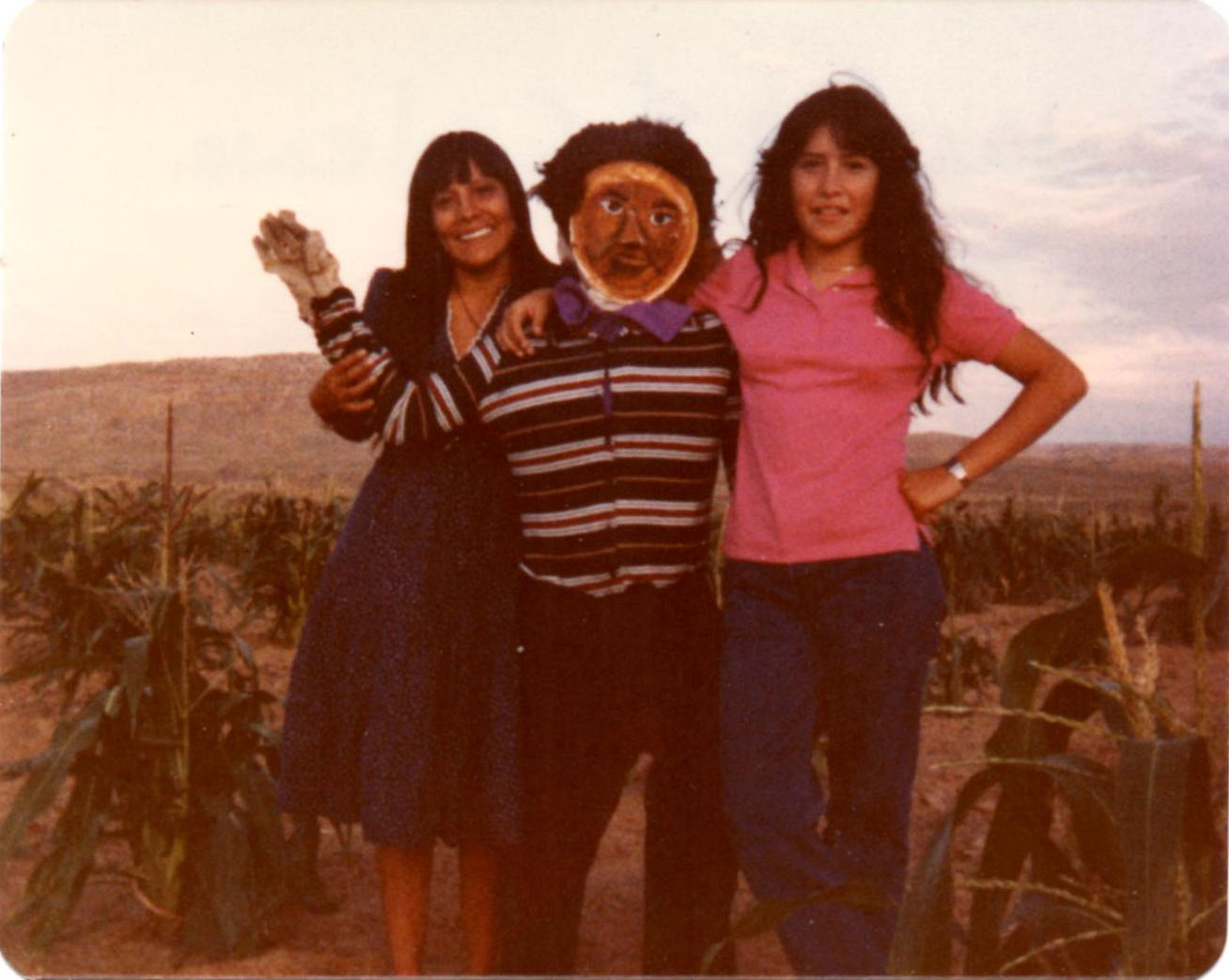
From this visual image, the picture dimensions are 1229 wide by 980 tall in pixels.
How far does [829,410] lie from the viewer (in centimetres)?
185

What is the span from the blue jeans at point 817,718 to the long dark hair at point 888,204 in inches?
12.9

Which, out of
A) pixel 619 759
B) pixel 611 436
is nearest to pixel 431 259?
pixel 611 436

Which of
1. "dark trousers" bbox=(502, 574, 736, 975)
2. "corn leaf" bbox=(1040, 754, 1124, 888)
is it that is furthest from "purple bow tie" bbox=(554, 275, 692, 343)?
"corn leaf" bbox=(1040, 754, 1124, 888)

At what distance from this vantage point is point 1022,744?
1428mm

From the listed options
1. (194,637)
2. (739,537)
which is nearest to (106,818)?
(194,637)

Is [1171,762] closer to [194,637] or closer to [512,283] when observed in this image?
[512,283]

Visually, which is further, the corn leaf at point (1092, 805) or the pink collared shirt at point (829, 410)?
the pink collared shirt at point (829, 410)

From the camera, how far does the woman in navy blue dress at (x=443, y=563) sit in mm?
2074

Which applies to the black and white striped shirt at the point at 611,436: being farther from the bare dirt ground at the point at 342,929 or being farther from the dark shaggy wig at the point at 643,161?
the bare dirt ground at the point at 342,929

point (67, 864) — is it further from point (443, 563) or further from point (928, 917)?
point (928, 917)

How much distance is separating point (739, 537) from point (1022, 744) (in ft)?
1.82

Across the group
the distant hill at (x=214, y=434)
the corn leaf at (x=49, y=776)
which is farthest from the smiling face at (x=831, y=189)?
the distant hill at (x=214, y=434)

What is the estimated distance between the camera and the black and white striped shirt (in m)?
1.88

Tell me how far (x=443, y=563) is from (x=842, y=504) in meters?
0.62
